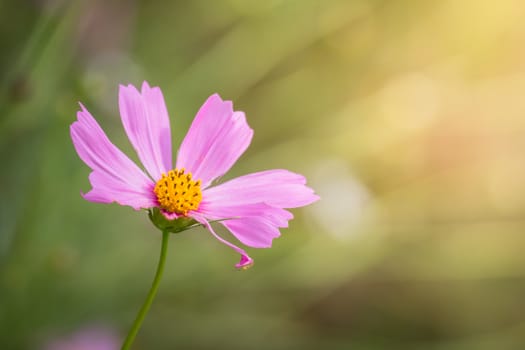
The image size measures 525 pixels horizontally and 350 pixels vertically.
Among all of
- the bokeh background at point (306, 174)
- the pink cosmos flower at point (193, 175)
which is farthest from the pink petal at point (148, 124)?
the bokeh background at point (306, 174)

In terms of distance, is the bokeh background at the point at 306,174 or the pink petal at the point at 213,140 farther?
the bokeh background at the point at 306,174

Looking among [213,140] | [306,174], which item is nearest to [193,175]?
[213,140]

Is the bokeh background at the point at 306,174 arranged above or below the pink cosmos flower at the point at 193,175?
above

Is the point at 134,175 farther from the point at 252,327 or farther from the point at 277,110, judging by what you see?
the point at 277,110

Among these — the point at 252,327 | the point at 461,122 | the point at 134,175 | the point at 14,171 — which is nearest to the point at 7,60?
the point at 14,171

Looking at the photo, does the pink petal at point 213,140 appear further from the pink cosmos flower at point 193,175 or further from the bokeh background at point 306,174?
the bokeh background at point 306,174

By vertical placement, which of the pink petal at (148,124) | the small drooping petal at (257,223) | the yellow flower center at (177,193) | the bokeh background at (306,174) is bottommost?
the small drooping petal at (257,223)

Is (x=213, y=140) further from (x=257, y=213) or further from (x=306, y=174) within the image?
(x=306, y=174)
